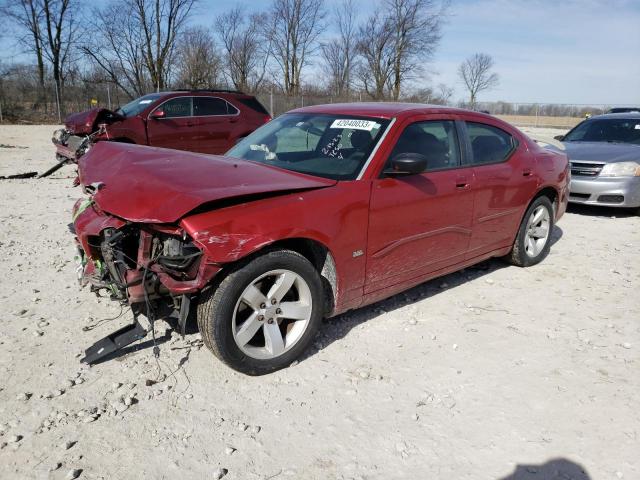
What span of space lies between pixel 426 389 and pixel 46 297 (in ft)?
10.2

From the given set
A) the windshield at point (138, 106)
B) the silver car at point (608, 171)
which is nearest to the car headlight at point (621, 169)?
the silver car at point (608, 171)

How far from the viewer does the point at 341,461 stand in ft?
7.68

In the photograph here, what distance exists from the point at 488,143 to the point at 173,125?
7.04m

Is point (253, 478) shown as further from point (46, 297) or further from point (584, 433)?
point (46, 297)

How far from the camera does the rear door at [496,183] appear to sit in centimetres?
414

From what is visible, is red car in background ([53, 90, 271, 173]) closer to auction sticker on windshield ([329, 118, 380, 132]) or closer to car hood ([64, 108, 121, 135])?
car hood ([64, 108, 121, 135])

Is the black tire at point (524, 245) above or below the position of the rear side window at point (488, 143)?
below

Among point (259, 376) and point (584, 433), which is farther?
point (259, 376)

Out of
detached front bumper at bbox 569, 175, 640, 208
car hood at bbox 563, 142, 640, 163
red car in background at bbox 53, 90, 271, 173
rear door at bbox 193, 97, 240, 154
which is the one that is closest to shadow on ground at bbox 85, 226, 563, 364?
detached front bumper at bbox 569, 175, 640, 208

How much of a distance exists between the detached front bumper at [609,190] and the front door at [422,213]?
14.6 feet

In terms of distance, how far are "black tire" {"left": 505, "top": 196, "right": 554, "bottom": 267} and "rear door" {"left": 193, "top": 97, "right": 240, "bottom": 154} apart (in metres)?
6.89

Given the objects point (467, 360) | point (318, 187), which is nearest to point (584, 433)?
point (467, 360)

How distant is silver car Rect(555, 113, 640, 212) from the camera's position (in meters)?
7.26

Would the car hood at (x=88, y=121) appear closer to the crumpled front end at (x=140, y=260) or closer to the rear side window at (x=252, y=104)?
the rear side window at (x=252, y=104)
